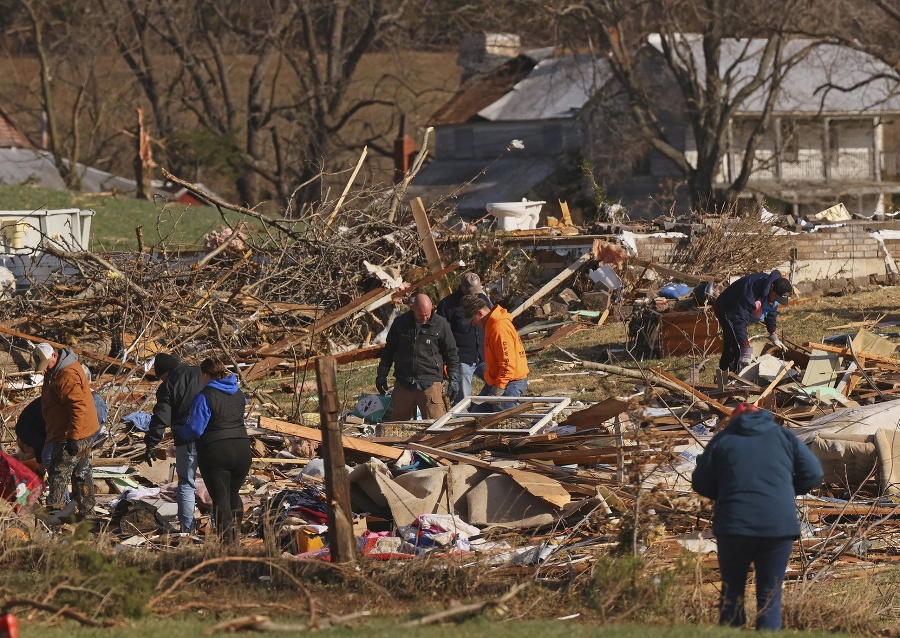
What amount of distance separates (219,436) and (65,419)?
1725 millimetres

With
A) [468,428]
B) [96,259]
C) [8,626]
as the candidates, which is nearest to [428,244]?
[96,259]

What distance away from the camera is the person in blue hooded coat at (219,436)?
8594mm

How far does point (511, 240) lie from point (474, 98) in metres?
26.6

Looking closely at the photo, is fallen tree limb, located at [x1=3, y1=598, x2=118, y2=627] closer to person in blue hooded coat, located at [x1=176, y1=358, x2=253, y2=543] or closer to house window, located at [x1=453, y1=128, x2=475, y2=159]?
person in blue hooded coat, located at [x1=176, y1=358, x2=253, y2=543]

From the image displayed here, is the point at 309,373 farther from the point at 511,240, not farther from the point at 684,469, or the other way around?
the point at 684,469

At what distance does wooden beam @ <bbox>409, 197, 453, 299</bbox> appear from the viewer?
Answer: 18.1 metres

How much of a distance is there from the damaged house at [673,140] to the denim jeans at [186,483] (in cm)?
2936

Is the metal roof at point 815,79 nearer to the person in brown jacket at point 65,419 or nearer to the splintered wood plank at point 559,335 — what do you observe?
the splintered wood plank at point 559,335

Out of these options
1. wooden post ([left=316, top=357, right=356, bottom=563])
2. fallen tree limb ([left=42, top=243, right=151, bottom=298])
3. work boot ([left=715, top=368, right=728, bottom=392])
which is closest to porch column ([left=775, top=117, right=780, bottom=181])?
fallen tree limb ([left=42, top=243, right=151, bottom=298])

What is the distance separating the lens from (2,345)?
16.2 metres

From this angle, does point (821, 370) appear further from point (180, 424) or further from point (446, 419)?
point (180, 424)

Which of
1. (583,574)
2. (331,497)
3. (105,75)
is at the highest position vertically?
(105,75)

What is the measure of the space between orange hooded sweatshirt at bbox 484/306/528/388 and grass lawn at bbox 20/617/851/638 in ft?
15.3

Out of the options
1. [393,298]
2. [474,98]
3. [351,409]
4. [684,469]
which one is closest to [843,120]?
[474,98]
